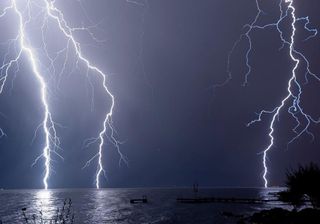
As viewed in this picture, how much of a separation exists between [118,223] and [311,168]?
85.2 feet

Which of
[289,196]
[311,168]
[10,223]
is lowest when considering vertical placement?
[10,223]

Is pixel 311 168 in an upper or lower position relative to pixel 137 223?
upper

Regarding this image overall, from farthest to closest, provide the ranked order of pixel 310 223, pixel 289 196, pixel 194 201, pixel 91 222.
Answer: pixel 194 201
pixel 91 222
pixel 289 196
pixel 310 223

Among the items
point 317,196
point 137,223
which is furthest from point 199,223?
point 317,196

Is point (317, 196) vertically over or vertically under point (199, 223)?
over

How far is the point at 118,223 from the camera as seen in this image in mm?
47719

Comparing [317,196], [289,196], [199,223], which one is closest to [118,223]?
[199,223]

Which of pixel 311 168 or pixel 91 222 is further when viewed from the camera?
pixel 91 222

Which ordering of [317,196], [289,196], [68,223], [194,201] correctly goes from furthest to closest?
[194,201] < [68,223] < [289,196] < [317,196]

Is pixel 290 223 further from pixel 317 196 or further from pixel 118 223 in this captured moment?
pixel 118 223

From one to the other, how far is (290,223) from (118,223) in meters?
26.8

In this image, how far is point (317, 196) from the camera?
3444 cm

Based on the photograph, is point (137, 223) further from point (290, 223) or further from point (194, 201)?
point (194, 201)

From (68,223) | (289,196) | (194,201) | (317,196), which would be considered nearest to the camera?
(317,196)
